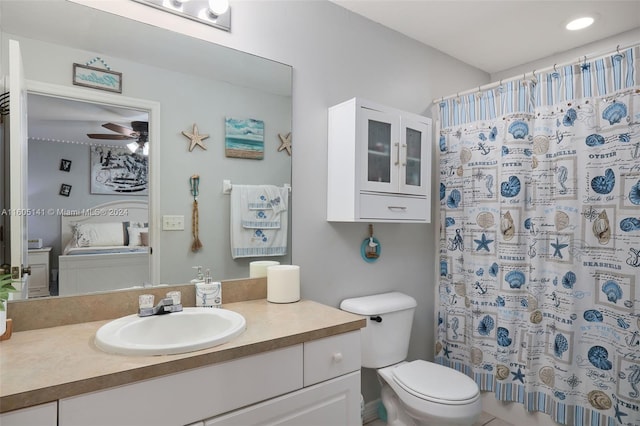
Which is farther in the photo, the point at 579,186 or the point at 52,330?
the point at 579,186

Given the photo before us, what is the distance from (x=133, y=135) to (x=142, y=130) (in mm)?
41

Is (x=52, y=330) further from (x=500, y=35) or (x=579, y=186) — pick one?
(x=500, y=35)

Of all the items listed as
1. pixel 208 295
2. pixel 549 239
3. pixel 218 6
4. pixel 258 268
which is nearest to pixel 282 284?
pixel 258 268

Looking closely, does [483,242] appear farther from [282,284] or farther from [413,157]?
[282,284]

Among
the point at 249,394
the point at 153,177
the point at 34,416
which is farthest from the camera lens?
the point at 153,177

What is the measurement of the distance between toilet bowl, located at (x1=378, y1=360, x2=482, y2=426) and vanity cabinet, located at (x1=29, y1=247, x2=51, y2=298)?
1.60 m

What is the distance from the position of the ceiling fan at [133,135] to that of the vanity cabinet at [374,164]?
0.93 metres

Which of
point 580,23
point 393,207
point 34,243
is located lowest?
point 34,243

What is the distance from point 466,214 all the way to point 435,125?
679mm

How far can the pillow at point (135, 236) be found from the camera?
1.46 m

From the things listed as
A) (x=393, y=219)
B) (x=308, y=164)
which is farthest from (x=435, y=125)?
(x=308, y=164)

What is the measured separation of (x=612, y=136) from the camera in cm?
178

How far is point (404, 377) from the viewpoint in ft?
6.15

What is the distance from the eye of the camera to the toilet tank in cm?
199
